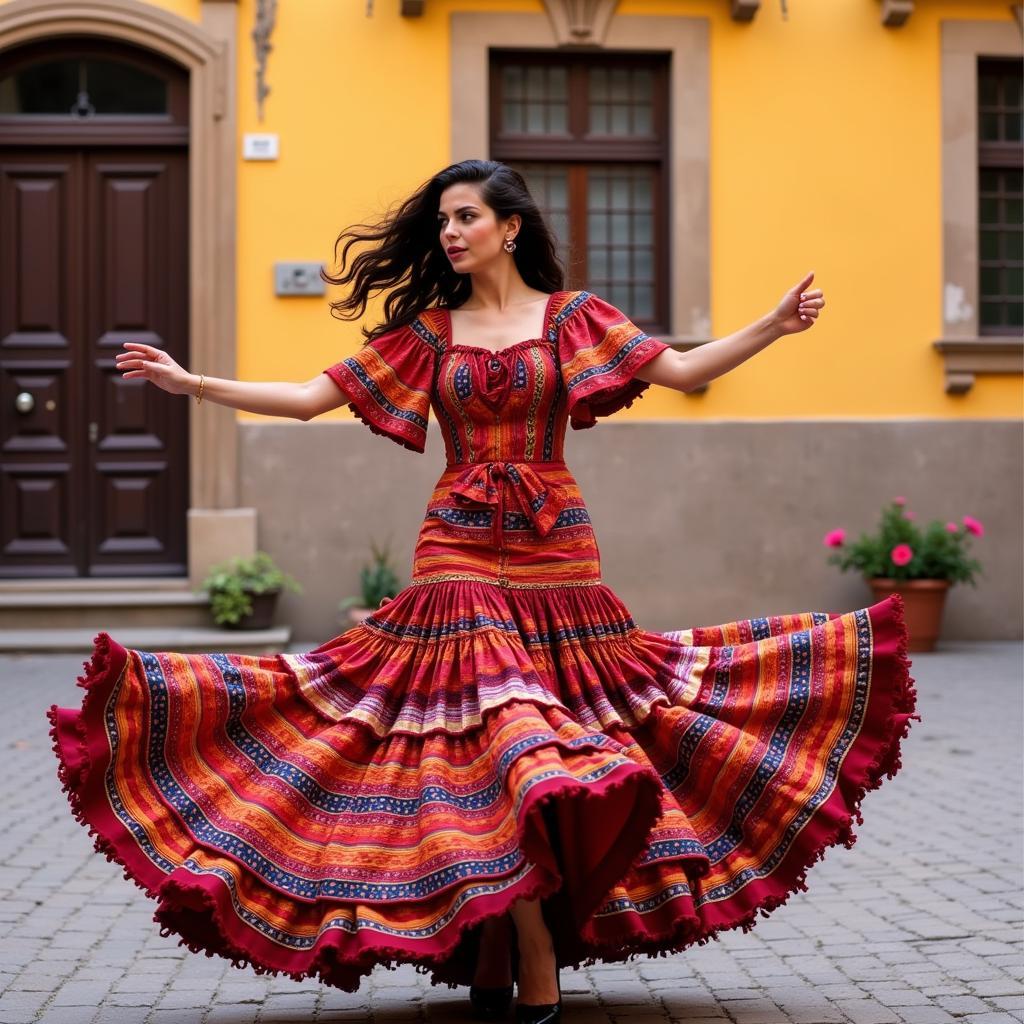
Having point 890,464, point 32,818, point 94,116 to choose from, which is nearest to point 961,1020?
point 32,818

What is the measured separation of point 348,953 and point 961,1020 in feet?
4.67

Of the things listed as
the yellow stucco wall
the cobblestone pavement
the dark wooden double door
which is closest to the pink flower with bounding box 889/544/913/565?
the yellow stucco wall

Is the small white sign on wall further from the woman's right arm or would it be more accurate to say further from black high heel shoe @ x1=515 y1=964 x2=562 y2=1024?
black high heel shoe @ x1=515 y1=964 x2=562 y2=1024

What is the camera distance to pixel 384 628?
3961 mm

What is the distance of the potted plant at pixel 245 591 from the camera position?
35.3ft

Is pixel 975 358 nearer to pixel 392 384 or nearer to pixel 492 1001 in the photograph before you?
pixel 392 384

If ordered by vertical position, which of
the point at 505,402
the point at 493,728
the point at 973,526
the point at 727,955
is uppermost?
the point at 505,402

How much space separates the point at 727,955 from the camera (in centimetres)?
459

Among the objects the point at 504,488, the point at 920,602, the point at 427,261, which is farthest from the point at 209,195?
the point at 504,488

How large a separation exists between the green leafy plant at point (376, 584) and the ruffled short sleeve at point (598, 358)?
6.87 metres

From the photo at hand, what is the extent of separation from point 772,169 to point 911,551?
2.83 m

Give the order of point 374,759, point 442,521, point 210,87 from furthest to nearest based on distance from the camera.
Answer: point 210,87 → point 442,521 → point 374,759

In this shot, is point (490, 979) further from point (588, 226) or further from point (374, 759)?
point (588, 226)

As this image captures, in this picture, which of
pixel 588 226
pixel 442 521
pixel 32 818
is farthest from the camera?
pixel 588 226
